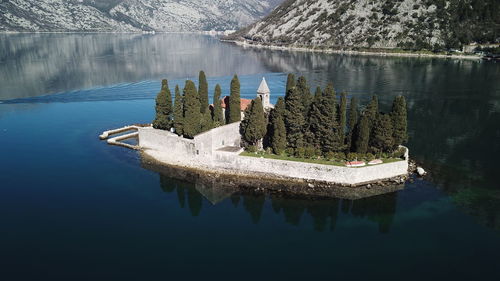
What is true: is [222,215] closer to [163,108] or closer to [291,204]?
[291,204]

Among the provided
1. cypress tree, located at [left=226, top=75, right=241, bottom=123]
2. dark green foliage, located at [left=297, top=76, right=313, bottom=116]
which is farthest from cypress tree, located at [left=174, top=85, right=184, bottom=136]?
dark green foliage, located at [left=297, top=76, right=313, bottom=116]

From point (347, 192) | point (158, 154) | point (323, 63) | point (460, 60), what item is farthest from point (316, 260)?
point (460, 60)

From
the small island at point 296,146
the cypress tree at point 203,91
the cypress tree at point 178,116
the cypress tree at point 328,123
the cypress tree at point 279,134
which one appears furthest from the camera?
the cypress tree at point 203,91

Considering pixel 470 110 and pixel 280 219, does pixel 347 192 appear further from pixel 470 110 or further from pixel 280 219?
pixel 470 110

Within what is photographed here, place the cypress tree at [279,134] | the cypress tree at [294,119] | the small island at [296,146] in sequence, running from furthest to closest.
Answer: the cypress tree at [294,119] → the cypress tree at [279,134] → the small island at [296,146]

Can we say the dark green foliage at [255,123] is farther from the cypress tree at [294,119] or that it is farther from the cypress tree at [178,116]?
the cypress tree at [178,116]


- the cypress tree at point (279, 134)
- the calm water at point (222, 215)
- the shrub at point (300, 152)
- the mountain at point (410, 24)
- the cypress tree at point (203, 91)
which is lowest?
the calm water at point (222, 215)

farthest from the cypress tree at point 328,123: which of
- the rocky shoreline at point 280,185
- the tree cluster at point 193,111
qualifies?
the tree cluster at point 193,111
